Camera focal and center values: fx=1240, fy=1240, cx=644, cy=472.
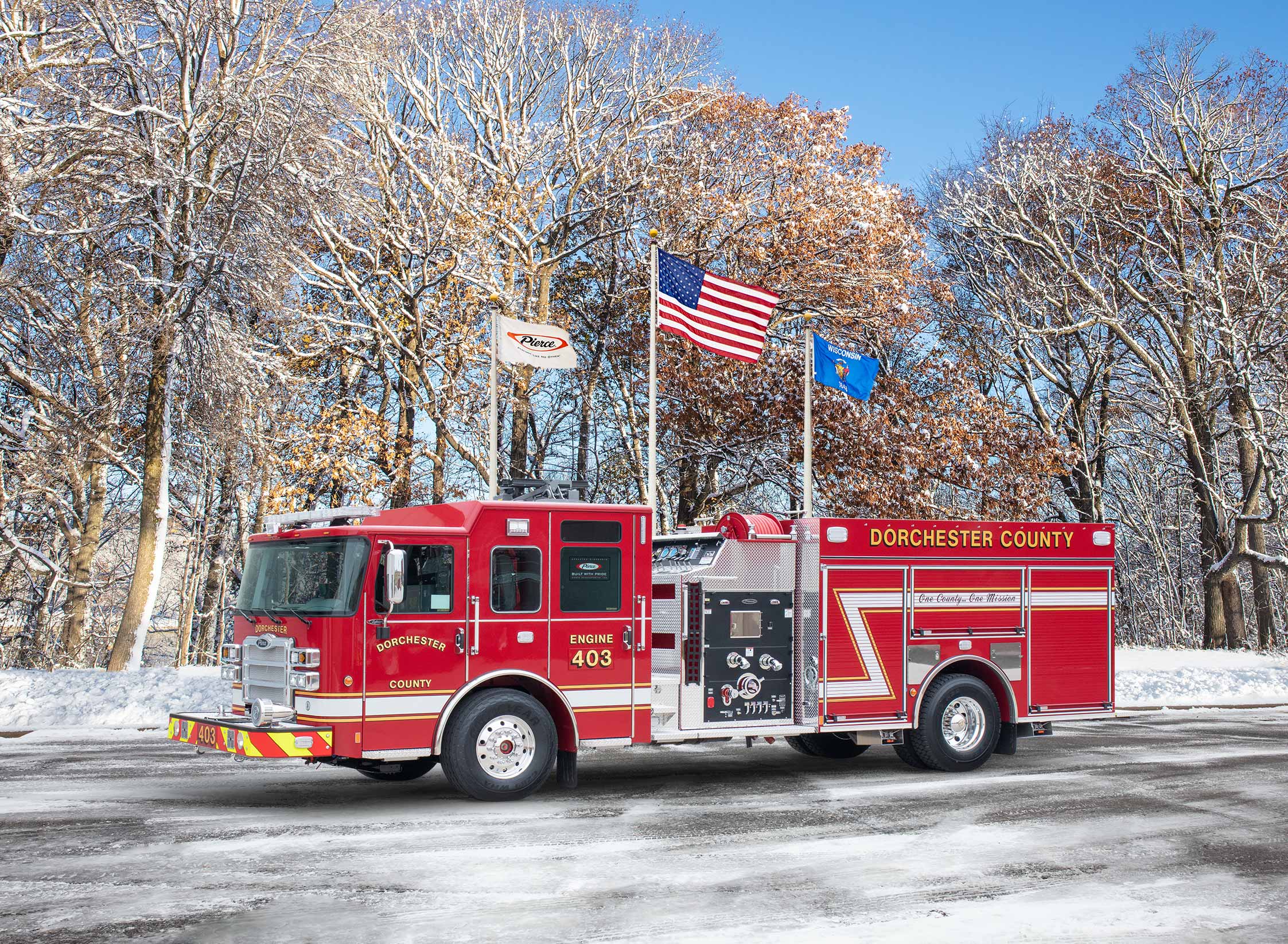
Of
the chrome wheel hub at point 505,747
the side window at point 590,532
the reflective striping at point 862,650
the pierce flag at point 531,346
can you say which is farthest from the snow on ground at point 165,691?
the pierce flag at point 531,346

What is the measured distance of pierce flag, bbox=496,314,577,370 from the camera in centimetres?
1875

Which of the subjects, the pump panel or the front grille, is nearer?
the front grille

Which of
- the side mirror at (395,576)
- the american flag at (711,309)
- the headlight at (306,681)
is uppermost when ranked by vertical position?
the american flag at (711,309)

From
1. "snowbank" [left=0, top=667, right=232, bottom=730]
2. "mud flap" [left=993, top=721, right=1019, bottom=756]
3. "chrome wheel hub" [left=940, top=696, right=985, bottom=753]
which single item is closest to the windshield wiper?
"snowbank" [left=0, top=667, right=232, bottom=730]

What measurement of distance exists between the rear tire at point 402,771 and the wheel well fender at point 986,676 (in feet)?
16.5

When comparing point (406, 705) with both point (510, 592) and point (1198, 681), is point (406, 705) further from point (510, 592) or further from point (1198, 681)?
point (1198, 681)

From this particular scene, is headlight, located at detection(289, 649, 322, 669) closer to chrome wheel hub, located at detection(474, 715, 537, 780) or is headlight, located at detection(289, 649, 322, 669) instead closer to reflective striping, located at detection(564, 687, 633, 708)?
chrome wheel hub, located at detection(474, 715, 537, 780)

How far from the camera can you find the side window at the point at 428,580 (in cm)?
1032

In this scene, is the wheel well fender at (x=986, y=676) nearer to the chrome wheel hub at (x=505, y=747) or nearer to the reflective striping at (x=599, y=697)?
the reflective striping at (x=599, y=697)

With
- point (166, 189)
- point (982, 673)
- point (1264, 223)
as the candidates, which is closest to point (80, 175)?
point (166, 189)

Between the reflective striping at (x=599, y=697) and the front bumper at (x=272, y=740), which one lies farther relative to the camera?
the reflective striping at (x=599, y=697)

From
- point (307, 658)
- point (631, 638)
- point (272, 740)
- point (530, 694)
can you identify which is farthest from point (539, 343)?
point (272, 740)

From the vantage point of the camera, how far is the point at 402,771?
1205 cm

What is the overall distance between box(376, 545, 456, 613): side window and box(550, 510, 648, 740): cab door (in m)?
0.97
